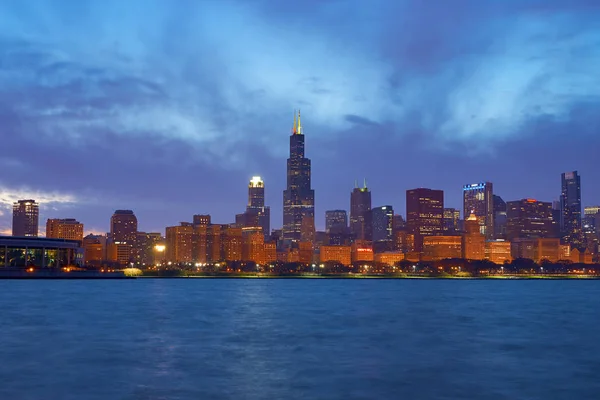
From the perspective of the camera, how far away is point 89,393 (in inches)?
1324

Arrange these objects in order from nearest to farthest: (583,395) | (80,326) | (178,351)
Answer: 1. (583,395)
2. (178,351)
3. (80,326)

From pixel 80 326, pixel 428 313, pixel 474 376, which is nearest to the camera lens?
pixel 474 376

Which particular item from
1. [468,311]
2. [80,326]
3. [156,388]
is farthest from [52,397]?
[468,311]

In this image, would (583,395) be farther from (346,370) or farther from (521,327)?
(521,327)

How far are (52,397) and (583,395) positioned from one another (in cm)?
2647

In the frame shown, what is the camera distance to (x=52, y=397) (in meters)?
32.7

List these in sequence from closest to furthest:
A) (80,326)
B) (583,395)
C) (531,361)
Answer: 1. (583,395)
2. (531,361)
3. (80,326)

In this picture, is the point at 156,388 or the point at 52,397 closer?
the point at 52,397

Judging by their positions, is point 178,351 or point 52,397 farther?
point 178,351

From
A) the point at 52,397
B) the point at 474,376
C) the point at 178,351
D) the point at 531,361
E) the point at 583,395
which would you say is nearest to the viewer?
the point at 52,397

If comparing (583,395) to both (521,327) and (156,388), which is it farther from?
(521,327)

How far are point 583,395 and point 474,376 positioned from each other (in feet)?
21.0

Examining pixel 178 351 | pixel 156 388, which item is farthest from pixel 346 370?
pixel 178 351

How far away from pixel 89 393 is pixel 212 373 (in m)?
8.45
